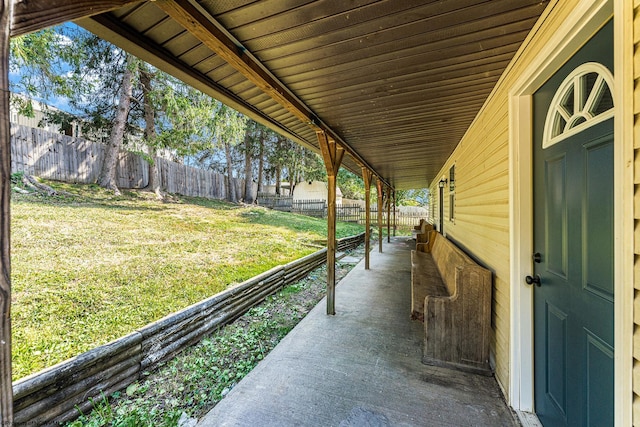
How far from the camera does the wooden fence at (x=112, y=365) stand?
1542 mm

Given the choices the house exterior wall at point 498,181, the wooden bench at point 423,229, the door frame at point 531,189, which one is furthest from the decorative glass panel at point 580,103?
the wooden bench at point 423,229

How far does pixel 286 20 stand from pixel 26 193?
8022 mm

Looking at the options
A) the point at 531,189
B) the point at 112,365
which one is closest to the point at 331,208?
the point at 531,189

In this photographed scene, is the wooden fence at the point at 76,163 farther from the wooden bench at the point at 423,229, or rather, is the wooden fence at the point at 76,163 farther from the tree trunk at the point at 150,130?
the wooden bench at the point at 423,229

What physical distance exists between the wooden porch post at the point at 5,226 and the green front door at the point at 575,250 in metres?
1.95

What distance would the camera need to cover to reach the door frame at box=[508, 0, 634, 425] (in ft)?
2.90

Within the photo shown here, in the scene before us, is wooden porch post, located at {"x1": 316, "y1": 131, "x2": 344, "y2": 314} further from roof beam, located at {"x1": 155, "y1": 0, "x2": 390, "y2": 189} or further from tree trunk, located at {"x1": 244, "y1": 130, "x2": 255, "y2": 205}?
tree trunk, located at {"x1": 244, "y1": 130, "x2": 255, "y2": 205}

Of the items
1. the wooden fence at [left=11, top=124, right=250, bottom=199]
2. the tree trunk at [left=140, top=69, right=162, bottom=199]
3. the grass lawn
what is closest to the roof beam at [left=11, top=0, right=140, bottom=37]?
the grass lawn

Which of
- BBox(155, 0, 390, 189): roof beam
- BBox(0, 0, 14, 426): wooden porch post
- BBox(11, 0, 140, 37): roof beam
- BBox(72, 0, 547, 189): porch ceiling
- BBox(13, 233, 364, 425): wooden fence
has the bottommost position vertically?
BBox(13, 233, 364, 425): wooden fence

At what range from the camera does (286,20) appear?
1.40 metres

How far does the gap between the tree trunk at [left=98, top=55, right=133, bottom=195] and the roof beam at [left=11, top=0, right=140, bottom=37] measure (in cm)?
923

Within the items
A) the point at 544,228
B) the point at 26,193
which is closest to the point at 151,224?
the point at 26,193

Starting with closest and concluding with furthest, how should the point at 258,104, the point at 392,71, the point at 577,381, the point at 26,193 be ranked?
the point at 577,381 → the point at 392,71 → the point at 258,104 → the point at 26,193

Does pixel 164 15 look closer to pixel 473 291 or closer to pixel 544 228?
pixel 544 228
